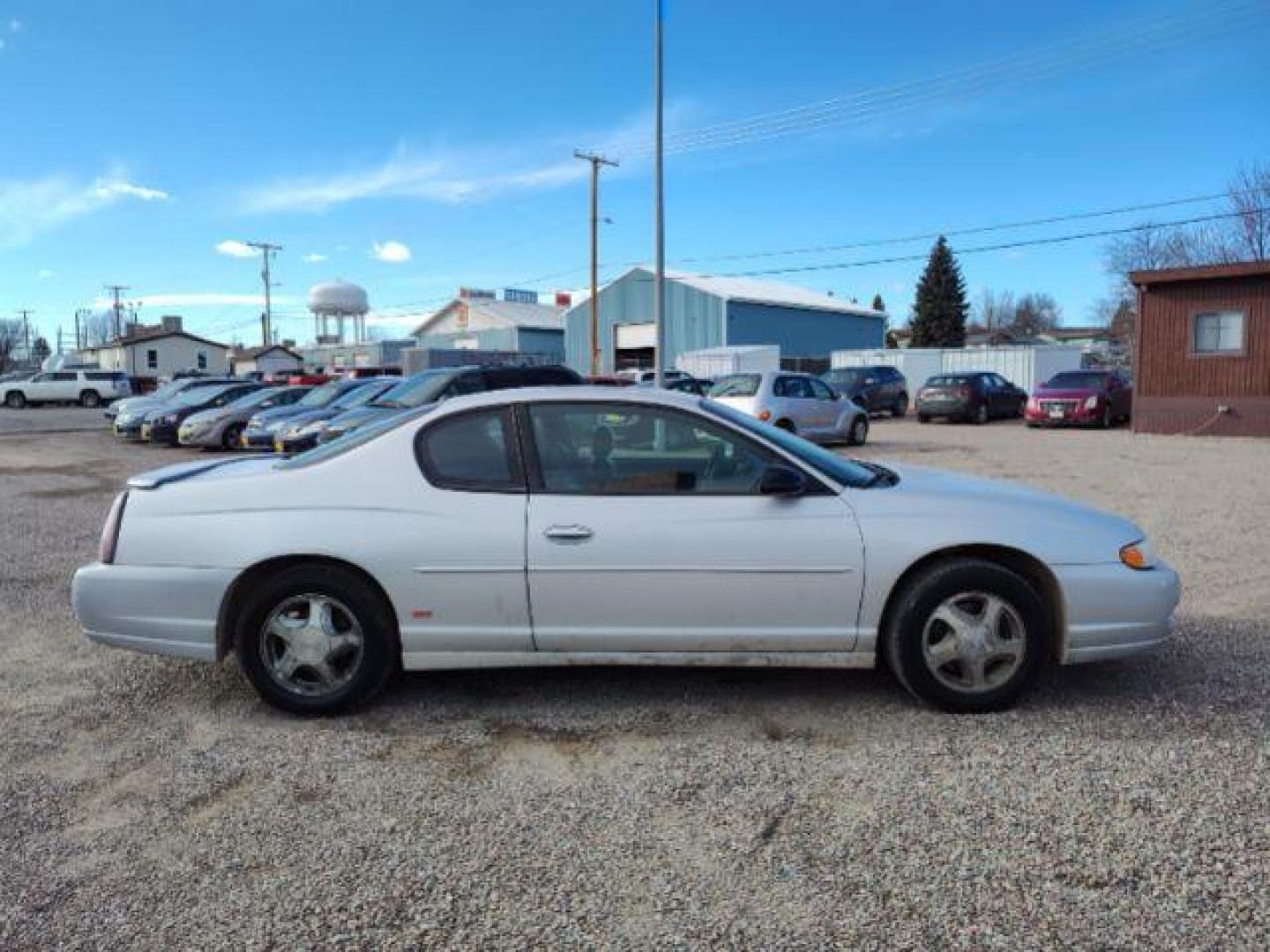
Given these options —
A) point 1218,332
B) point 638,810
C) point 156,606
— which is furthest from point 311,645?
point 1218,332

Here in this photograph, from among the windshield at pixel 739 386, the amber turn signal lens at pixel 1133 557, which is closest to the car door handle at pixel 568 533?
the amber turn signal lens at pixel 1133 557

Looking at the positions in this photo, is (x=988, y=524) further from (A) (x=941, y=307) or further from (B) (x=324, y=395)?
(A) (x=941, y=307)

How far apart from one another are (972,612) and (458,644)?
87.6 inches

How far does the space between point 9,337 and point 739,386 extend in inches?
4828

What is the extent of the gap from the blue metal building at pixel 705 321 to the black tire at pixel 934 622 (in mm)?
44678

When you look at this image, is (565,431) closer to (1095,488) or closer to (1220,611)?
(1220,611)

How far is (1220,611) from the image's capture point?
5.81 m

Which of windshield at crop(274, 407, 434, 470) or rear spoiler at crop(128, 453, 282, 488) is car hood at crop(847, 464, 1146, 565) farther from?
rear spoiler at crop(128, 453, 282, 488)

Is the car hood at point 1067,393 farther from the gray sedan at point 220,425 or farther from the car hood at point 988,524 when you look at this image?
the car hood at point 988,524

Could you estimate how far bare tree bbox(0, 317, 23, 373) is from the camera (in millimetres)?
105188

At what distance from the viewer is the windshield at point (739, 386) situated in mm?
17500

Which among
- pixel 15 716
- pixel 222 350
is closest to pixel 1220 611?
pixel 15 716

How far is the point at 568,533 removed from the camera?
13.3 ft

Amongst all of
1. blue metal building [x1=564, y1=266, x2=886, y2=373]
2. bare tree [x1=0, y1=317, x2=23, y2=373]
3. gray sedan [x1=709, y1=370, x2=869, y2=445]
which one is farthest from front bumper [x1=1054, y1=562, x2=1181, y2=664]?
bare tree [x1=0, y1=317, x2=23, y2=373]
